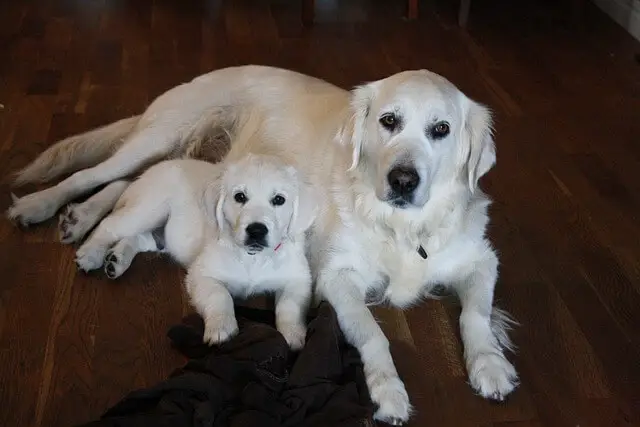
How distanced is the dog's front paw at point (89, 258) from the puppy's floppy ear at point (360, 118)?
767 millimetres

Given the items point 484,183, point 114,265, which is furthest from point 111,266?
point 484,183

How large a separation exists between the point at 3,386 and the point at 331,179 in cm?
100

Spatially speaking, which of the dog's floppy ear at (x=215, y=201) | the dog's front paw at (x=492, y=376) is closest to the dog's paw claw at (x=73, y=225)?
the dog's floppy ear at (x=215, y=201)

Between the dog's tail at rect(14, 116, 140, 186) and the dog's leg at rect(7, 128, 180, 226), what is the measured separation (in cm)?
14

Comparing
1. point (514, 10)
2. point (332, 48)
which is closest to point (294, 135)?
point (332, 48)

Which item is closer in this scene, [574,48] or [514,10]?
[574,48]

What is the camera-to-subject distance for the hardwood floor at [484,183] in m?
2.05

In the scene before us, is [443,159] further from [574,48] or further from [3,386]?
[574,48]

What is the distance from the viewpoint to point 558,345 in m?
2.21

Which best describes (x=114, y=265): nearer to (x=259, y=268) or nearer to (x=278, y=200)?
(x=259, y=268)

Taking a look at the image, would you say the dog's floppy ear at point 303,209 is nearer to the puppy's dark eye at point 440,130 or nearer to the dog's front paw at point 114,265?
the puppy's dark eye at point 440,130

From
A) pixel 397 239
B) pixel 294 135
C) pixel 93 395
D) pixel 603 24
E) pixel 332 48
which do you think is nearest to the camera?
pixel 93 395

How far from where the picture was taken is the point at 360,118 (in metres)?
2.26

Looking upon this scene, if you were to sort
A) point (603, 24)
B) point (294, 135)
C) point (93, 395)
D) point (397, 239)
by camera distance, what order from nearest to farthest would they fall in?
point (93, 395) < point (397, 239) < point (294, 135) < point (603, 24)
